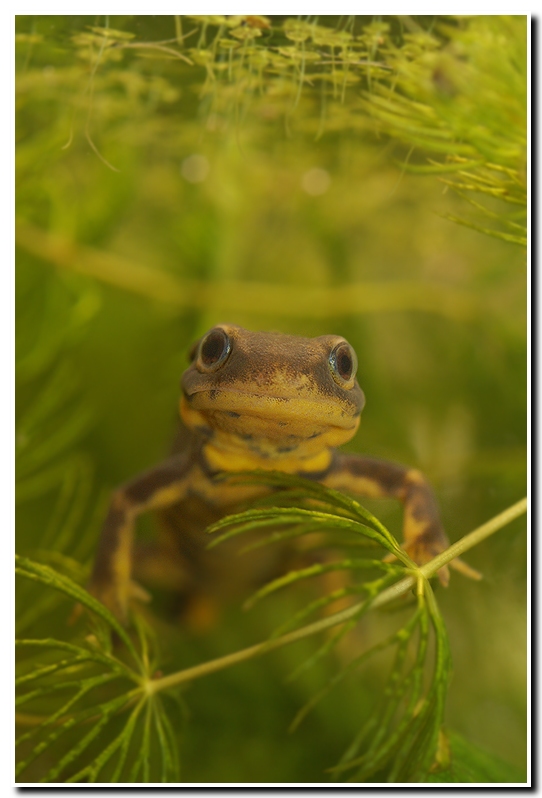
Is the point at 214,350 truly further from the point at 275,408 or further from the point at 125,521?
the point at 125,521

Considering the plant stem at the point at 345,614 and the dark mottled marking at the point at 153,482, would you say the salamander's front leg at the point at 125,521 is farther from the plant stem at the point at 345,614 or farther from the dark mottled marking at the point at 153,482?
the plant stem at the point at 345,614

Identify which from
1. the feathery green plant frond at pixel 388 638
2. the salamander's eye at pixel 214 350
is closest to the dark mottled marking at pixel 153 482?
the salamander's eye at pixel 214 350

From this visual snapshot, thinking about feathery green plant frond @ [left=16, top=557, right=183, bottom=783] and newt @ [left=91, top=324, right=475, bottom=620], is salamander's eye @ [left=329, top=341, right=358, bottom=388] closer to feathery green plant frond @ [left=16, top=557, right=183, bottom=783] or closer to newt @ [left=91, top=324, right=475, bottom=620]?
newt @ [left=91, top=324, right=475, bottom=620]

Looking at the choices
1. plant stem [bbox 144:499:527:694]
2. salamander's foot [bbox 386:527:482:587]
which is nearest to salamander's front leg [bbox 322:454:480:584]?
salamander's foot [bbox 386:527:482:587]

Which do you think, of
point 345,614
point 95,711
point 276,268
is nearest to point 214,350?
point 345,614

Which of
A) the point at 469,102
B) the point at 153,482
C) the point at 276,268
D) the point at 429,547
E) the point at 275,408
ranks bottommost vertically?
the point at 276,268

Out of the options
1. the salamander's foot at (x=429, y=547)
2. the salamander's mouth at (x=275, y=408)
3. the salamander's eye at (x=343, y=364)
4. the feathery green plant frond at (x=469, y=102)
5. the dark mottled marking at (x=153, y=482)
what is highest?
the feathery green plant frond at (x=469, y=102)
